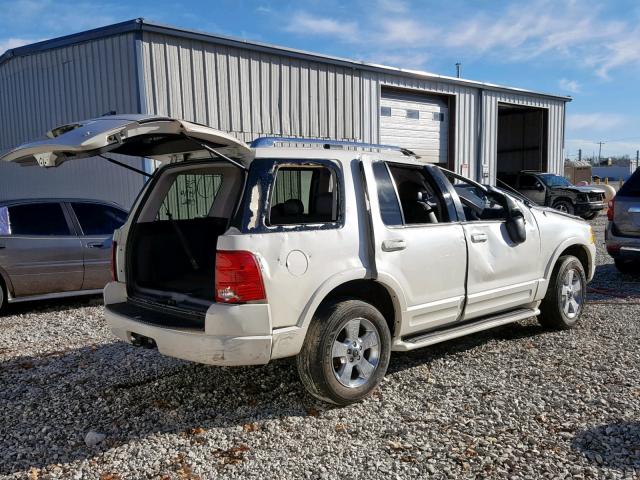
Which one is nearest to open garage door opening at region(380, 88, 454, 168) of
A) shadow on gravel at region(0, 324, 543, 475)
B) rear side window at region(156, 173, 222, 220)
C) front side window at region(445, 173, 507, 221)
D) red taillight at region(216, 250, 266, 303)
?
rear side window at region(156, 173, 222, 220)

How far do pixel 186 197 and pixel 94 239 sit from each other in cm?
188

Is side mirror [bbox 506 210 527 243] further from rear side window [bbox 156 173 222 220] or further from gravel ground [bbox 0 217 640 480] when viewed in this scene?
rear side window [bbox 156 173 222 220]

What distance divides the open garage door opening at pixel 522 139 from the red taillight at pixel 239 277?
19644 millimetres

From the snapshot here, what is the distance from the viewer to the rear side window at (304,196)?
13.5ft

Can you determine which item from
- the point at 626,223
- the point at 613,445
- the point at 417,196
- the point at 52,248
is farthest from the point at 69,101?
the point at 613,445

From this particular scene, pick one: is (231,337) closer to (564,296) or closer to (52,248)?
(564,296)

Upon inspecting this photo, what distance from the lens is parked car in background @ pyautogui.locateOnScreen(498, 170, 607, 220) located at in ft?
63.8

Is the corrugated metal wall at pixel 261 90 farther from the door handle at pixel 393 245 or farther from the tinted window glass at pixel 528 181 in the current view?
the door handle at pixel 393 245

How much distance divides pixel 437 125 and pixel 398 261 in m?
14.8

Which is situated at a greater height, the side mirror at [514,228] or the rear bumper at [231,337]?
the side mirror at [514,228]

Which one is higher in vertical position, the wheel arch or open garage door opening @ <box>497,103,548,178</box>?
open garage door opening @ <box>497,103,548,178</box>

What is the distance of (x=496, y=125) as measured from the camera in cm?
1945

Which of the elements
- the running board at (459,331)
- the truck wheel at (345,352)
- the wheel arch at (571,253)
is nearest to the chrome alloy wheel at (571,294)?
the wheel arch at (571,253)

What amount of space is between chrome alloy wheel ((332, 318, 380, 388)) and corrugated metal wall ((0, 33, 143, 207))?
840 cm
